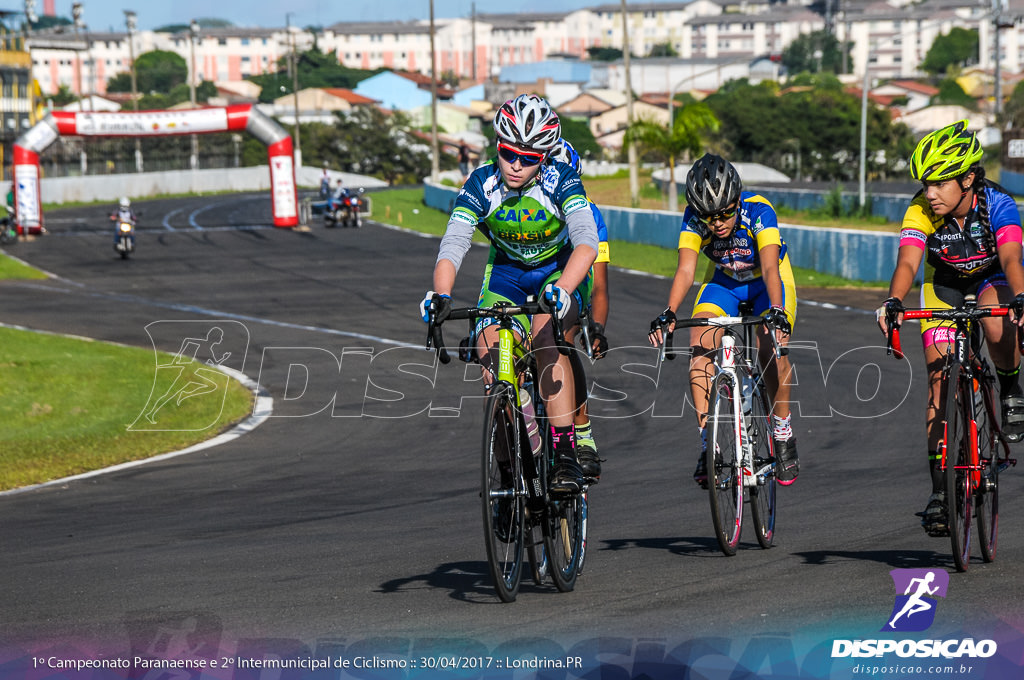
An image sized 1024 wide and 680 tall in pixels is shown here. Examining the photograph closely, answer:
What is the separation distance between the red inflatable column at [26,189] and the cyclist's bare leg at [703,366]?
41.3 metres

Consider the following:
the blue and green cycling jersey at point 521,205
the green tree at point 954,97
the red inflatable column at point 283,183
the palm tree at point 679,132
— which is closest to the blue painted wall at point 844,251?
the palm tree at point 679,132

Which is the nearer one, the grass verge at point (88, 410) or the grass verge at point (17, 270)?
the grass verge at point (88, 410)

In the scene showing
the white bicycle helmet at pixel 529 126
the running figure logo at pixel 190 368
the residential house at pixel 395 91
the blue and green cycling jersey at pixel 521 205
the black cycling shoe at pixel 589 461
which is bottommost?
the running figure logo at pixel 190 368

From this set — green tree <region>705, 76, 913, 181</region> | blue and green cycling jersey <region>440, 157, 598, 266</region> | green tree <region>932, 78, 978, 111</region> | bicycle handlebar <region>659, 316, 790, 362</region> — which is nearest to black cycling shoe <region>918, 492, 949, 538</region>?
bicycle handlebar <region>659, 316, 790, 362</region>

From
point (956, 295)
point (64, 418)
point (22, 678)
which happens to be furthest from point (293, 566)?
point (64, 418)

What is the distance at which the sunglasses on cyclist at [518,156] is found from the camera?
638cm

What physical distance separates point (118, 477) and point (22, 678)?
22.3 feet

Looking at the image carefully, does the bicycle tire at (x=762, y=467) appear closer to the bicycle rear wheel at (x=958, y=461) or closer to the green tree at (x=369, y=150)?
the bicycle rear wheel at (x=958, y=461)

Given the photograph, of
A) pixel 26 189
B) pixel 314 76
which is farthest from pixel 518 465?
A: pixel 314 76

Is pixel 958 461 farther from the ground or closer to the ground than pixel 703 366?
closer to the ground

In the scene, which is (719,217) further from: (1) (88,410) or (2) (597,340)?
(1) (88,410)

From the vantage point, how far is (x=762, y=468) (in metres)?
7.53

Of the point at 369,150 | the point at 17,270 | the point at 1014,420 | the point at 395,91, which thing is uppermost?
the point at 395,91

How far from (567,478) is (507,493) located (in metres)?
0.42
